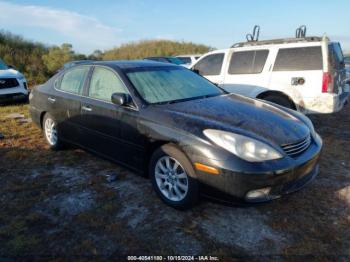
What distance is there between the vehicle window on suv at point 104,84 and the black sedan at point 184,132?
0.01 metres

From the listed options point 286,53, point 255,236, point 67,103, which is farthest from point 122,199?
point 286,53

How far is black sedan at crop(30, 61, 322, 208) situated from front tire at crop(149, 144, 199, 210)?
0.4 inches

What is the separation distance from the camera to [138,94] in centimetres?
396

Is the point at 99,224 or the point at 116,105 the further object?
the point at 116,105

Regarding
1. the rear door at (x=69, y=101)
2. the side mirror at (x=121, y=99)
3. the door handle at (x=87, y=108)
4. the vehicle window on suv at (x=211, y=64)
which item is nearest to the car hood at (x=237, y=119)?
the side mirror at (x=121, y=99)

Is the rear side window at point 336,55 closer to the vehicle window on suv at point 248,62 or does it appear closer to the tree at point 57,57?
the vehicle window on suv at point 248,62

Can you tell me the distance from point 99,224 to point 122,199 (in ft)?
1.87

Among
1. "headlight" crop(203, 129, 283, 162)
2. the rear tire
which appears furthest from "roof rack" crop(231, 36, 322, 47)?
"headlight" crop(203, 129, 283, 162)

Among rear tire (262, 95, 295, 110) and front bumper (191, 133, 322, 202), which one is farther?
rear tire (262, 95, 295, 110)

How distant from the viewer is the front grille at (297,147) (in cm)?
329

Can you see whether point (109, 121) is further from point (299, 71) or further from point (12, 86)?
point (12, 86)

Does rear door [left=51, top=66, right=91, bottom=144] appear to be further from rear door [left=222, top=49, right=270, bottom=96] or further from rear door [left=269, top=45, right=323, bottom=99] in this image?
rear door [left=269, top=45, right=323, bottom=99]

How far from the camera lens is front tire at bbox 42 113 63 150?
5.50 metres

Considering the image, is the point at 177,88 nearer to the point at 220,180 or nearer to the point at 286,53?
the point at 220,180
